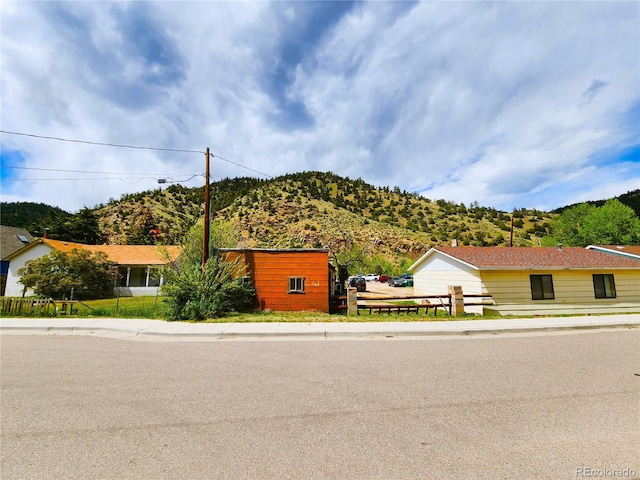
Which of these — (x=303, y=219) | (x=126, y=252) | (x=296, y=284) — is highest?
(x=303, y=219)

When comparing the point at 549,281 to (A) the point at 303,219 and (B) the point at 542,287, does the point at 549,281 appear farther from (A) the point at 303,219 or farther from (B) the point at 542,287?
(A) the point at 303,219

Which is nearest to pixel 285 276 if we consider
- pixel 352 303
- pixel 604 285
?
pixel 352 303

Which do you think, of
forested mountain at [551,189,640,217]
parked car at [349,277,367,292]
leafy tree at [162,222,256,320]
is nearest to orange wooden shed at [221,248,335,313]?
leafy tree at [162,222,256,320]

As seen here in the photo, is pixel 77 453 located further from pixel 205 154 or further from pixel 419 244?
pixel 419 244

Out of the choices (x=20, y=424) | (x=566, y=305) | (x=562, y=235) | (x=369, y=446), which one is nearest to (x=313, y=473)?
(x=369, y=446)

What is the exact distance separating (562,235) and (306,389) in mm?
41591

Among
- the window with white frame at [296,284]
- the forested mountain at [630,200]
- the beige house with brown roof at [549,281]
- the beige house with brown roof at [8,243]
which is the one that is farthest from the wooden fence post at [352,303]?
the forested mountain at [630,200]

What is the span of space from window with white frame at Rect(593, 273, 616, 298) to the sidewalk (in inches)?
184

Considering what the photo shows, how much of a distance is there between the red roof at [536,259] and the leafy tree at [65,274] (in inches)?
1105

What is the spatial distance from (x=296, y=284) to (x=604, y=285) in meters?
16.9

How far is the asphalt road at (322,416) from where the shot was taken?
9.77ft

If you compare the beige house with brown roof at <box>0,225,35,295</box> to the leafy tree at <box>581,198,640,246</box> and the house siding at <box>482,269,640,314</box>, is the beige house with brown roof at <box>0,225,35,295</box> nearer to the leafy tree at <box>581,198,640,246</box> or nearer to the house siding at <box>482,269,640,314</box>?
the house siding at <box>482,269,640,314</box>

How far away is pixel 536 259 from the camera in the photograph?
16.8m

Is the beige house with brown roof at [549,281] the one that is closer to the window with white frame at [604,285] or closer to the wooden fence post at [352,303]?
the window with white frame at [604,285]
